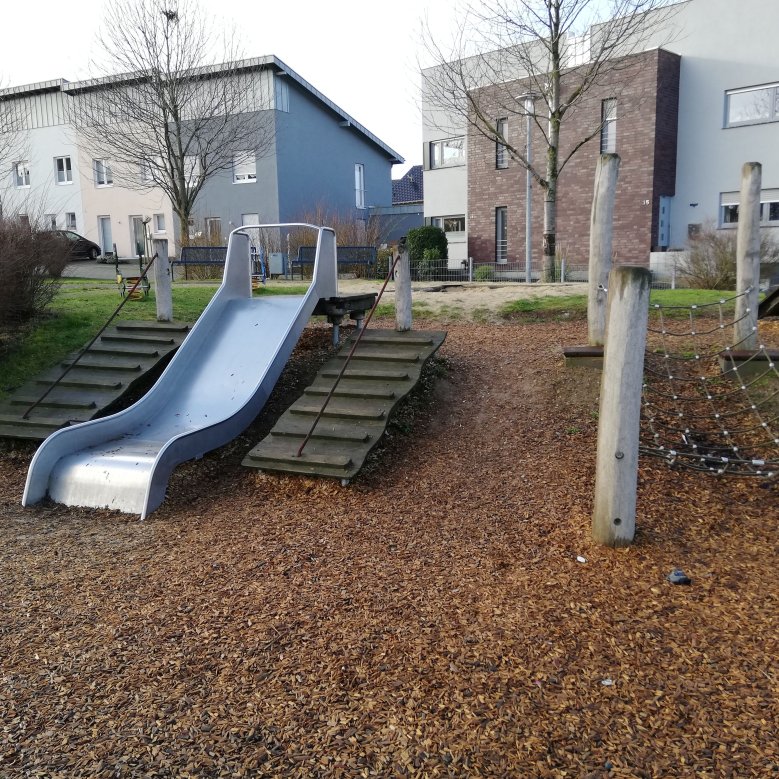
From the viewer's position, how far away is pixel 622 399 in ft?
13.6

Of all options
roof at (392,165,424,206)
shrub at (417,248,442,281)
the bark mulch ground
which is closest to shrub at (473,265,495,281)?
shrub at (417,248,442,281)

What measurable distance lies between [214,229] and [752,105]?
58.7 feet

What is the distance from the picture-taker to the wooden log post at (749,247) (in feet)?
21.3

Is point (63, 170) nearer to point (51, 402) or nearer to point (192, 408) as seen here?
point (51, 402)

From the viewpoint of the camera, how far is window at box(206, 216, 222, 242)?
963 inches

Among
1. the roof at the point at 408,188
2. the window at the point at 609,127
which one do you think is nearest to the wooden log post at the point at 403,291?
the window at the point at 609,127

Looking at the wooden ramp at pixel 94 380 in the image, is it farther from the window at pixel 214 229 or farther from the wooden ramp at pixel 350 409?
A: the window at pixel 214 229

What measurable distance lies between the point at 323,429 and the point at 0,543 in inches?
98.1

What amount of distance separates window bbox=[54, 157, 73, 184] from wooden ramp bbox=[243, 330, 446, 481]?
104 ft

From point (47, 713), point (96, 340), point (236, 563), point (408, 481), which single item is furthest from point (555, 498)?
point (96, 340)

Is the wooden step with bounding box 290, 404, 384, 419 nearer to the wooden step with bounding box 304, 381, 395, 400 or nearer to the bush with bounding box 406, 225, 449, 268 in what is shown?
the wooden step with bounding box 304, 381, 395, 400

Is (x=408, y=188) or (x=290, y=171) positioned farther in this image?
(x=408, y=188)

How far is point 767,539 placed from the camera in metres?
4.38

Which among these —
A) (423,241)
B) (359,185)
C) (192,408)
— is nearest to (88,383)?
(192,408)
